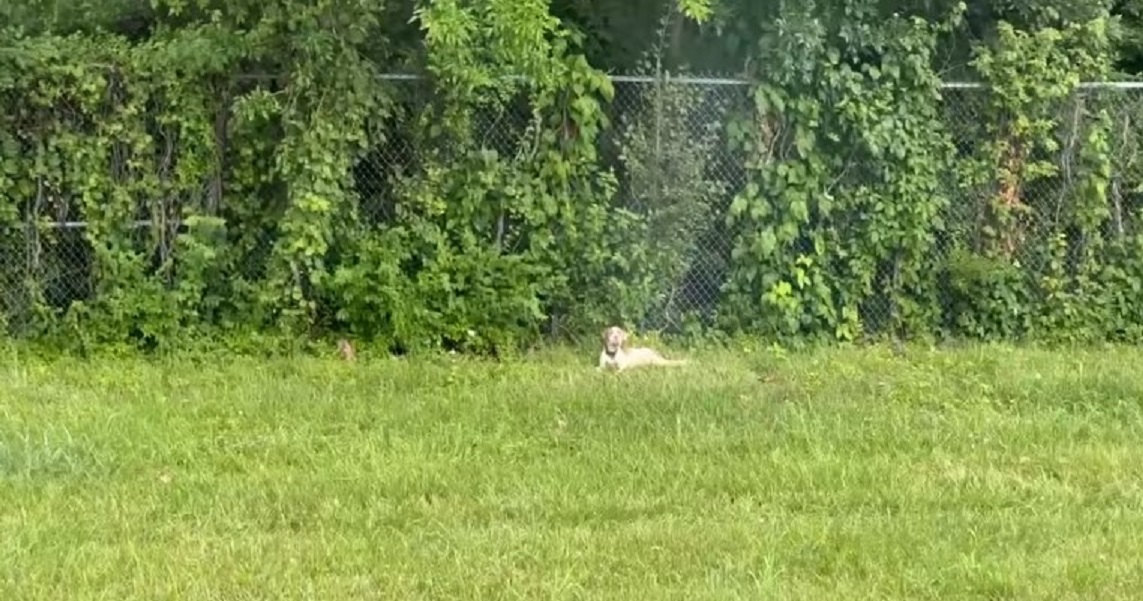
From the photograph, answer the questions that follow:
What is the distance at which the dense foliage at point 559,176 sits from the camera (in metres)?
8.26

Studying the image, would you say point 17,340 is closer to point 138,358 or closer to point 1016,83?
point 138,358

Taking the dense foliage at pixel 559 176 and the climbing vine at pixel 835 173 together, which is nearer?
Result: the dense foliage at pixel 559 176

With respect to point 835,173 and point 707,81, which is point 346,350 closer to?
point 707,81

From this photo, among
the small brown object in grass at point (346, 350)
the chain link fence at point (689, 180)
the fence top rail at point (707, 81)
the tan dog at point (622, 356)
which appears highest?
the fence top rail at point (707, 81)

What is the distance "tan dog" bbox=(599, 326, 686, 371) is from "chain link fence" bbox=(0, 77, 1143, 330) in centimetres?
94

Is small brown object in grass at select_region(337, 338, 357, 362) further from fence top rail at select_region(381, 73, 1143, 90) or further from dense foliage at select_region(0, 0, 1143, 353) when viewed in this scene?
fence top rail at select_region(381, 73, 1143, 90)

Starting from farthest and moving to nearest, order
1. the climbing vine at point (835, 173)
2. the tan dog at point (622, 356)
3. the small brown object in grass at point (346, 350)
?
the climbing vine at point (835, 173) → the small brown object in grass at point (346, 350) → the tan dog at point (622, 356)

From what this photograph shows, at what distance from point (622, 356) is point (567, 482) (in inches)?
91.1

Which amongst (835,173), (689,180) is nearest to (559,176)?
(689,180)

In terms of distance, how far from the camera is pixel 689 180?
28.9 feet

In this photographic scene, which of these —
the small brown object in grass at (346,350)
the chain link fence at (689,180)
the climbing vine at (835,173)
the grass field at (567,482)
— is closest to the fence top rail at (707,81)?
the chain link fence at (689,180)

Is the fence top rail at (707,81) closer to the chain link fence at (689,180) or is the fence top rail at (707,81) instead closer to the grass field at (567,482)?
the chain link fence at (689,180)

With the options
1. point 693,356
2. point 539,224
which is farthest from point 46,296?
point 693,356

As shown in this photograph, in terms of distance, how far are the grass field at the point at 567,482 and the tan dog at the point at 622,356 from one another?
0.77ft
